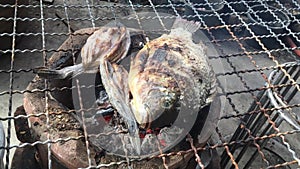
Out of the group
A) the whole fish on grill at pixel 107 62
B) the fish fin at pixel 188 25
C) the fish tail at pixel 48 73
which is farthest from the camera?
the fish fin at pixel 188 25

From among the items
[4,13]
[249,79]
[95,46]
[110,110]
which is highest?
[95,46]

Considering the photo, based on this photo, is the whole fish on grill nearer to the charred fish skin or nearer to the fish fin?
the charred fish skin

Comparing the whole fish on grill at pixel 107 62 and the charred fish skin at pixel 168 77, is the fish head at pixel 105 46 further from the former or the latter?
the charred fish skin at pixel 168 77

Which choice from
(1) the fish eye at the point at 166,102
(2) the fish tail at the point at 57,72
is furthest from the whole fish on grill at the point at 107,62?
(1) the fish eye at the point at 166,102

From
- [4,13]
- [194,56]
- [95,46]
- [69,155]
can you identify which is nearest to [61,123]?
[69,155]

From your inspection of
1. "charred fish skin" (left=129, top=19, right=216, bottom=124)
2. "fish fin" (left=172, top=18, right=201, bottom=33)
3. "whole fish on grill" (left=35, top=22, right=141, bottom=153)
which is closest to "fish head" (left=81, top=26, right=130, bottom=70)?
"whole fish on grill" (left=35, top=22, right=141, bottom=153)

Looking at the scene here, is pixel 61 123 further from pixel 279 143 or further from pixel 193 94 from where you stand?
pixel 279 143

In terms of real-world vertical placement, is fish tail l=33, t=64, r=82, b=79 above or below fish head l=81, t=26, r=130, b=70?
below

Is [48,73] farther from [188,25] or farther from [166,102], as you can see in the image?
[188,25]
